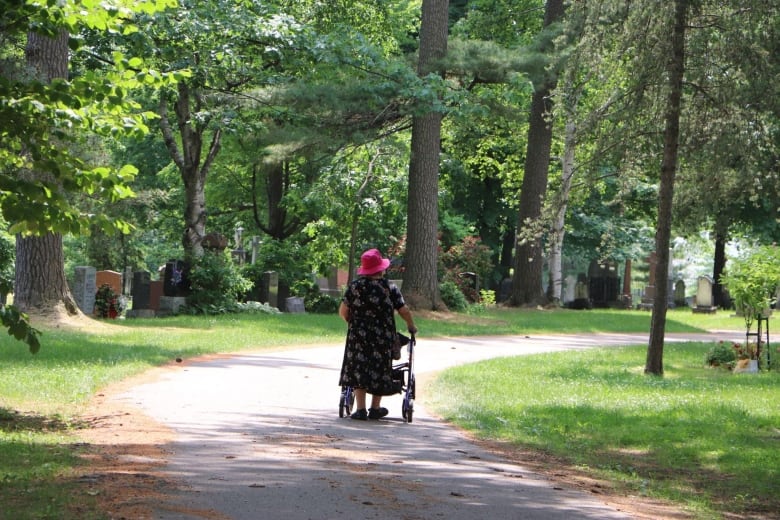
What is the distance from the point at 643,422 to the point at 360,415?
10.6ft

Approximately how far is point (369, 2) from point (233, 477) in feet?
109

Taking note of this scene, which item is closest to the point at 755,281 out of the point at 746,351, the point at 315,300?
the point at 746,351

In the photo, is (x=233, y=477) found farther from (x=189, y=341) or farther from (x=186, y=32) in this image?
(x=186, y=32)

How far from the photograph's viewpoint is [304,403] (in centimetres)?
1433

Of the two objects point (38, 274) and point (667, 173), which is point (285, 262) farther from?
point (667, 173)

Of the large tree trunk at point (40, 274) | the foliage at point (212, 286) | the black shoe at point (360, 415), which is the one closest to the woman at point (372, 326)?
the black shoe at point (360, 415)

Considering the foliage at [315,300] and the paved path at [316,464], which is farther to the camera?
the foliage at [315,300]

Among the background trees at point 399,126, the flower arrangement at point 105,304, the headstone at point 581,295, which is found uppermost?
the background trees at point 399,126

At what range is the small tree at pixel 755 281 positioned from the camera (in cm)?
2145

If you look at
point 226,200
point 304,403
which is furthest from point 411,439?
point 226,200

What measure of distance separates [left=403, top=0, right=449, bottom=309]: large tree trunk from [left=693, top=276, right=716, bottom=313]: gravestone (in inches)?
628

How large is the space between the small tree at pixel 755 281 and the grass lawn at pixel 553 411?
1.45 meters

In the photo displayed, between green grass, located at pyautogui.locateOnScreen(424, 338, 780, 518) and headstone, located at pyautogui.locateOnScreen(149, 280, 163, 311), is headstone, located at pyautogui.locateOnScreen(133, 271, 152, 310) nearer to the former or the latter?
headstone, located at pyautogui.locateOnScreen(149, 280, 163, 311)

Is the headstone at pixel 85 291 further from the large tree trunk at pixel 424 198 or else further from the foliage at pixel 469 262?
the foliage at pixel 469 262
